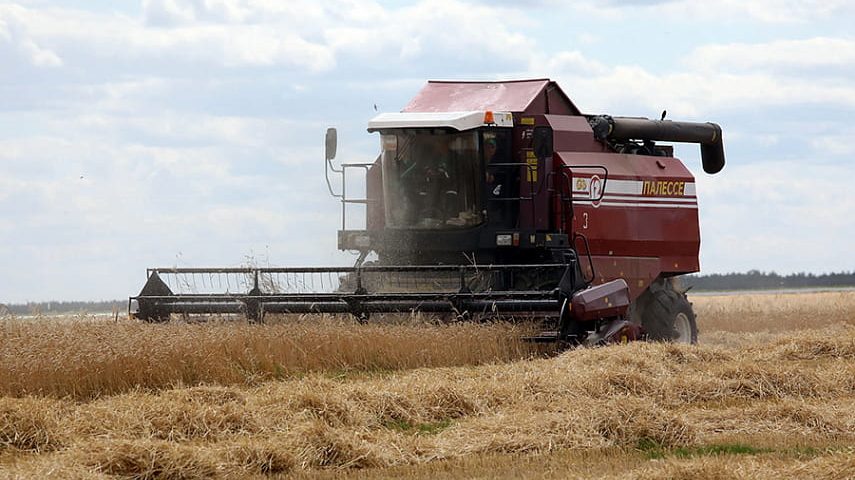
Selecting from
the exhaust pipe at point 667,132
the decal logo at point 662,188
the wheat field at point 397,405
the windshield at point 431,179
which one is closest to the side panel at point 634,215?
the decal logo at point 662,188

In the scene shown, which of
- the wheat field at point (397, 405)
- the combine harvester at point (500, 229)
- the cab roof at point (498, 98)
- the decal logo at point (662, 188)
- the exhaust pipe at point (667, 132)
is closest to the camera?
the wheat field at point (397, 405)

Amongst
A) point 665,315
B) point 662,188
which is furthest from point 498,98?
point 665,315

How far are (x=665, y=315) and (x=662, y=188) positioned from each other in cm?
157

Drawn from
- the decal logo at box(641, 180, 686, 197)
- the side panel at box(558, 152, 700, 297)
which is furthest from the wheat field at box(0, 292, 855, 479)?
the decal logo at box(641, 180, 686, 197)

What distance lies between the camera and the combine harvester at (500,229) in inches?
548

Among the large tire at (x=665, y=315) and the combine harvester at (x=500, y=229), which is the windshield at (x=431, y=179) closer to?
the combine harvester at (x=500, y=229)

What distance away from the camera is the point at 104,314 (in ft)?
47.1

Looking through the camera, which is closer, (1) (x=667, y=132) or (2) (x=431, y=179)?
(2) (x=431, y=179)

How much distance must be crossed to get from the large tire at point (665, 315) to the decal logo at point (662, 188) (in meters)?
1.14

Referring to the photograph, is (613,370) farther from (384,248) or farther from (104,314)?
(104,314)

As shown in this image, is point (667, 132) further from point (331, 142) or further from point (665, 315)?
point (331, 142)

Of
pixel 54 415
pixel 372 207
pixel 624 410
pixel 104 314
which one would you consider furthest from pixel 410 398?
pixel 372 207

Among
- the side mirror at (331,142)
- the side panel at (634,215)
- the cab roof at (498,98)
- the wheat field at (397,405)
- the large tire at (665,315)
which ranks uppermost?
the cab roof at (498,98)

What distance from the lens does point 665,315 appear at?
1656 centimetres
